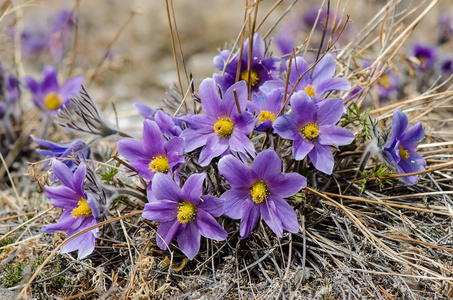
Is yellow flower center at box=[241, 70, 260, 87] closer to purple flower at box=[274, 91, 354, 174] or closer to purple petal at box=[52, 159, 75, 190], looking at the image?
purple flower at box=[274, 91, 354, 174]

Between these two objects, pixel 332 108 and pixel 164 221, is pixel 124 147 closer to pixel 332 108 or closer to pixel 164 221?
pixel 164 221

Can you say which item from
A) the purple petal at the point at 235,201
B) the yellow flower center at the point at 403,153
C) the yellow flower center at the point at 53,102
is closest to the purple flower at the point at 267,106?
the purple petal at the point at 235,201

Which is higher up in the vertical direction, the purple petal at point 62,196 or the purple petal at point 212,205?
the purple petal at point 212,205

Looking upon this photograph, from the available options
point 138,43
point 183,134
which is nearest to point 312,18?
point 138,43

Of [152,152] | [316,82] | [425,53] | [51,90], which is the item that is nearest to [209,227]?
[152,152]

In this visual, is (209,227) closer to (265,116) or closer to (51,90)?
(265,116)

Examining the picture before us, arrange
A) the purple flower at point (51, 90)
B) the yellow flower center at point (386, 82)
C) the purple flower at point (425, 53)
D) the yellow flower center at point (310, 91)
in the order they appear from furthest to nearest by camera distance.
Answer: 1. the purple flower at point (425, 53)
2. the yellow flower center at point (386, 82)
3. the purple flower at point (51, 90)
4. the yellow flower center at point (310, 91)

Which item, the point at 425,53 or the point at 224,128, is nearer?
the point at 224,128

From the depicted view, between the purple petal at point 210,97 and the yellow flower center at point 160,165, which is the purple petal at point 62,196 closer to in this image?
the yellow flower center at point 160,165
